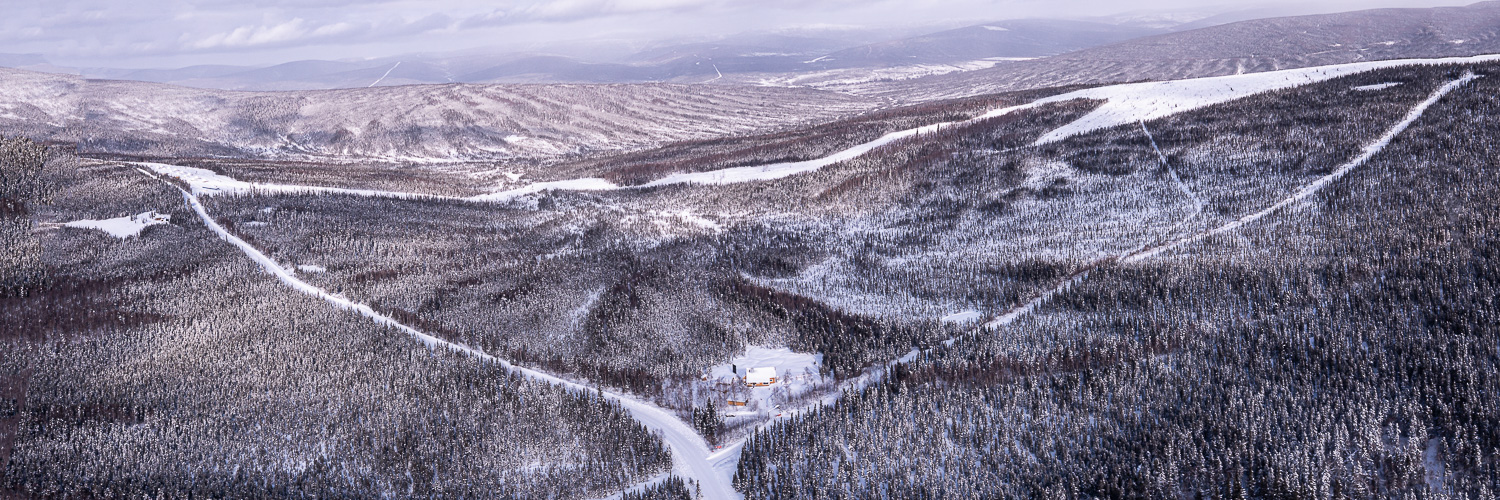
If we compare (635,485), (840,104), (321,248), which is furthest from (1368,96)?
(840,104)

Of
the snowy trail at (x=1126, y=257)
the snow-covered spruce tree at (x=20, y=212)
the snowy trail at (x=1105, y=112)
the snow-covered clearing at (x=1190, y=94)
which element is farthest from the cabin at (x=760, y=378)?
the snow-covered clearing at (x=1190, y=94)

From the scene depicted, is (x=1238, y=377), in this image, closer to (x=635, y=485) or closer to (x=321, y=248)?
(x=635, y=485)

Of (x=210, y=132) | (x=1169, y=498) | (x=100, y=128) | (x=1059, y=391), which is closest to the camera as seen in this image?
(x=1169, y=498)

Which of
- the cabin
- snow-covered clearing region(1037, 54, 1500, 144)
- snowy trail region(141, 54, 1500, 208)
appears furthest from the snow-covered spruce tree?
snow-covered clearing region(1037, 54, 1500, 144)

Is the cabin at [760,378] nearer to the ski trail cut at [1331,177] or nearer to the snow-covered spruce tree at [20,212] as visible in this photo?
the ski trail cut at [1331,177]

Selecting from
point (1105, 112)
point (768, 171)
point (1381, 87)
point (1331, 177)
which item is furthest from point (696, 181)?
point (1381, 87)
